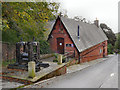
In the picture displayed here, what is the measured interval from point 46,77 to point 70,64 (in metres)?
6.68

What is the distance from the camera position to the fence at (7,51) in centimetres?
1132

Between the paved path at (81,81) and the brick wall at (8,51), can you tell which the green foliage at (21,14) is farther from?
the paved path at (81,81)

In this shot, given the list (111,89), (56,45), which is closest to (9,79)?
(111,89)

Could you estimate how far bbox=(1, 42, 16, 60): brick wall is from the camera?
37.3 feet

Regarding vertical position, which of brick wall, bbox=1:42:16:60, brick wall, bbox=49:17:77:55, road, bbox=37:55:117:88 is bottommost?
road, bbox=37:55:117:88

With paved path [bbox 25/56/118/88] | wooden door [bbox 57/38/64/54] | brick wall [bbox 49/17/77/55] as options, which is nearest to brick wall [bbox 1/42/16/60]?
paved path [bbox 25/56/118/88]

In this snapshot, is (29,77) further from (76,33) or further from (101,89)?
(76,33)

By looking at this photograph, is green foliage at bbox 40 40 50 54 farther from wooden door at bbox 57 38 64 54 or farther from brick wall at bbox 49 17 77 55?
wooden door at bbox 57 38 64 54

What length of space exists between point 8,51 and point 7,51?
0.31ft

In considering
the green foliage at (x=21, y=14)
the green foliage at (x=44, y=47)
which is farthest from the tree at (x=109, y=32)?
the green foliage at (x=21, y=14)

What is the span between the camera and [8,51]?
463 inches

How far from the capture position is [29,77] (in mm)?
7383

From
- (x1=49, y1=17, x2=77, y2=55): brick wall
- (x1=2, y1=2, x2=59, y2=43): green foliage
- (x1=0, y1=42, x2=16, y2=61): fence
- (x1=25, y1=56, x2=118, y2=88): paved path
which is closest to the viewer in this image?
(x1=25, y1=56, x2=118, y2=88): paved path

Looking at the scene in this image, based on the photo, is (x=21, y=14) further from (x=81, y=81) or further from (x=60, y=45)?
(x=60, y=45)
